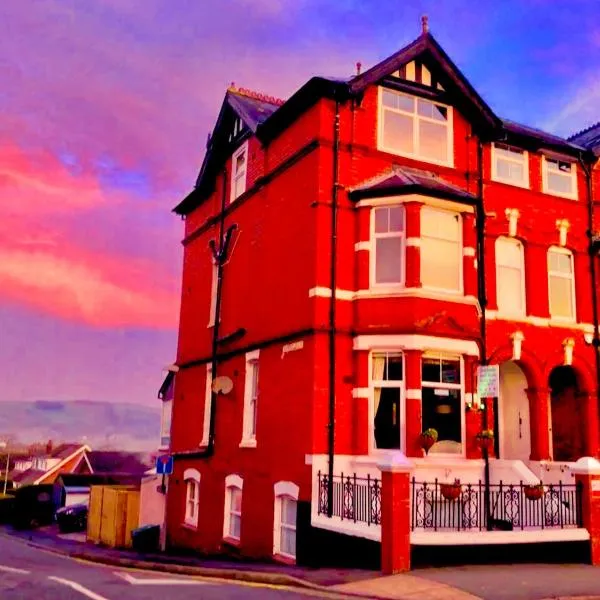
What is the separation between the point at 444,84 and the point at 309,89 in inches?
149

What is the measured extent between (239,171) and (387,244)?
22.2 feet

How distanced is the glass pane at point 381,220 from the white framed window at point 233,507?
24.2ft

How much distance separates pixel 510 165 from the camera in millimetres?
19297

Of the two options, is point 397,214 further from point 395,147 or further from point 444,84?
point 444,84

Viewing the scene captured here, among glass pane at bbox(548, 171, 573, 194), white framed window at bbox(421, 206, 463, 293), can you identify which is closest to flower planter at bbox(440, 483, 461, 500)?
white framed window at bbox(421, 206, 463, 293)

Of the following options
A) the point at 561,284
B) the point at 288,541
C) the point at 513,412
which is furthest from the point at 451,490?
the point at 561,284

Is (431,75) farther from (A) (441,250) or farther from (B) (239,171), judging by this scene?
(B) (239,171)

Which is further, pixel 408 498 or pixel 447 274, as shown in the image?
pixel 447 274

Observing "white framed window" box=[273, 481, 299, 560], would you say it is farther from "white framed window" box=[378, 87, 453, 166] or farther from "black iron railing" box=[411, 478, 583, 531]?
"white framed window" box=[378, 87, 453, 166]

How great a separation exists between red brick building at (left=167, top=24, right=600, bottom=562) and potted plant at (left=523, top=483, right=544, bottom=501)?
47 mm

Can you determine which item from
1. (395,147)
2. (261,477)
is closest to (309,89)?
(395,147)

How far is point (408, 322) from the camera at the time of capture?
51.4 feet

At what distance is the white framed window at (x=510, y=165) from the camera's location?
1902cm

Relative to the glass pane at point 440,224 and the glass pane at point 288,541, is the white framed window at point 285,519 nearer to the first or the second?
the glass pane at point 288,541
